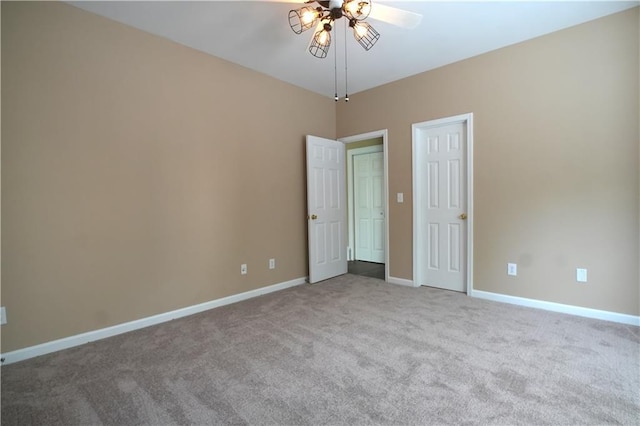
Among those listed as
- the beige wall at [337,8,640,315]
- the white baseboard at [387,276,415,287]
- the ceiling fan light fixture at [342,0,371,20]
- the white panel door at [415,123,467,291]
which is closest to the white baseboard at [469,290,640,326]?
the beige wall at [337,8,640,315]

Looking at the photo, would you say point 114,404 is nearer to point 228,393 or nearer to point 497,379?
point 228,393

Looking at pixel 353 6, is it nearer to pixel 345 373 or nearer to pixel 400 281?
pixel 345 373

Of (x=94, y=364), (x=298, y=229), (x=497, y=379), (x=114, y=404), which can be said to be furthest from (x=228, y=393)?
(x=298, y=229)

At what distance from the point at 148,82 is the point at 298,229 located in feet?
7.88

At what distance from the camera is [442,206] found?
3.81 meters

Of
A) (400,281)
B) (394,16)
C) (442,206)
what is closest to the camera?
(394,16)

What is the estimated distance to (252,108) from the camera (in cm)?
371

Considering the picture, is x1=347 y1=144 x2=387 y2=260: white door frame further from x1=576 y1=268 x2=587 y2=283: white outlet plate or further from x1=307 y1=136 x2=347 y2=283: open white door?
x1=576 y1=268 x2=587 y2=283: white outlet plate

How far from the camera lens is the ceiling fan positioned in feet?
7.33

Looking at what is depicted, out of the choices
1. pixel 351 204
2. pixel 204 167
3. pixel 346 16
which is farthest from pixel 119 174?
pixel 351 204

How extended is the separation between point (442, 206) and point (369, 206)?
199cm

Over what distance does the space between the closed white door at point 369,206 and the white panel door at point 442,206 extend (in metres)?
1.52

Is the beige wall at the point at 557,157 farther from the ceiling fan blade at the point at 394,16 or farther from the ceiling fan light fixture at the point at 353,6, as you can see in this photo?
the ceiling fan light fixture at the point at 353,6

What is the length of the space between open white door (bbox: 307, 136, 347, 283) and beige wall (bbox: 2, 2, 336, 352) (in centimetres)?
63
